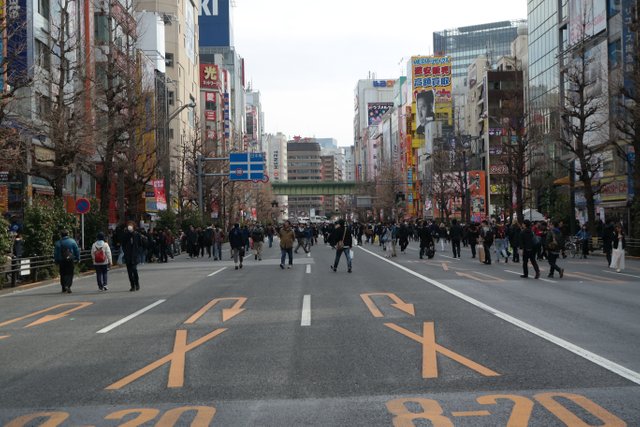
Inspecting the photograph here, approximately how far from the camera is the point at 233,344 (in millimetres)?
8984

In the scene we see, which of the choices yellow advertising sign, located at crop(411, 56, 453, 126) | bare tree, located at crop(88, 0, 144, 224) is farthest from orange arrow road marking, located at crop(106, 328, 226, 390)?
yellow advertising sign, located at crop(411, 56, 453, 126)

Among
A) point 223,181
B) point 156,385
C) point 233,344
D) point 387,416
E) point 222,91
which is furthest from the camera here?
point 222,91

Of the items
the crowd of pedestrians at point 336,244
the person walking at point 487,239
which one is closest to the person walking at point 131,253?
the crowd of pedestrians at point 336,244

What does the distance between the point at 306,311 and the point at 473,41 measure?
161 metres

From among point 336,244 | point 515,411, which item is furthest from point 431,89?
point 515,411

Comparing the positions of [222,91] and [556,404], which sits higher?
[222,91]

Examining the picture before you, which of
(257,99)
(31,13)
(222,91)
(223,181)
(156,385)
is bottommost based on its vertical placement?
(156,385)

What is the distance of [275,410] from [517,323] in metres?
5.40

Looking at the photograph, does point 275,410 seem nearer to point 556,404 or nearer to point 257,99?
point 556,404

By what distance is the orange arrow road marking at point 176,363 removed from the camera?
6.91 meters

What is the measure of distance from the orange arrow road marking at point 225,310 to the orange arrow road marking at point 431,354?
309 centimetres

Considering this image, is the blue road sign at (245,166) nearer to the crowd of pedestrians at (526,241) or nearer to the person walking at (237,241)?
the crowd of pedestrians at (526,241)

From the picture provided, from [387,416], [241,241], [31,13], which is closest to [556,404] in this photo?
[387,416]

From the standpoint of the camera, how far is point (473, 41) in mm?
163250
